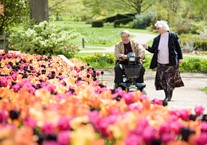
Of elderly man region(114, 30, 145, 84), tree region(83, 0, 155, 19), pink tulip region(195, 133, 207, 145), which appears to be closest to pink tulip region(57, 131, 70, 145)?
pink tulip region(195, 133, 207, 145)

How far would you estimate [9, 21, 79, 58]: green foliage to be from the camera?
14148 millimetres

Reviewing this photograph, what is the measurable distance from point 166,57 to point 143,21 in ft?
137

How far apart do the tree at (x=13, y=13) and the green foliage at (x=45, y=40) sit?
10064 millimetres

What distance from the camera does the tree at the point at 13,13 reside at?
24806mm

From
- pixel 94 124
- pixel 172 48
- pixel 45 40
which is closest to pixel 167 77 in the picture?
pixel 172 48

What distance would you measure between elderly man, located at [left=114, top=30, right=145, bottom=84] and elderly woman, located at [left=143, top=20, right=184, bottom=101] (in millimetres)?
389

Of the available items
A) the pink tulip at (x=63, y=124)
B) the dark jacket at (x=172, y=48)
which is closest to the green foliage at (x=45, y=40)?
the dark jacket at (x=172, y=48)

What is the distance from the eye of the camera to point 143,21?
51781mm

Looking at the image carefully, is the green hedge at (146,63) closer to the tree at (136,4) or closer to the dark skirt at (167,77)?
the dark skirt at (167,77)

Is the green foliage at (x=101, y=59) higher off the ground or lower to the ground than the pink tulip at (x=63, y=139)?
lower

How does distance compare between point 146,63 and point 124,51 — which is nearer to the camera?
point 124,51

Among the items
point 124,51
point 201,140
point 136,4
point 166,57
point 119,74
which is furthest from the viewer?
point 136,4

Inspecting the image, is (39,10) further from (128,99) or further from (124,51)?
(128,99)

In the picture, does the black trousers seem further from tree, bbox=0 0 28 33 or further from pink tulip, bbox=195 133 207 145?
tree, bbox=0 0 28 33
